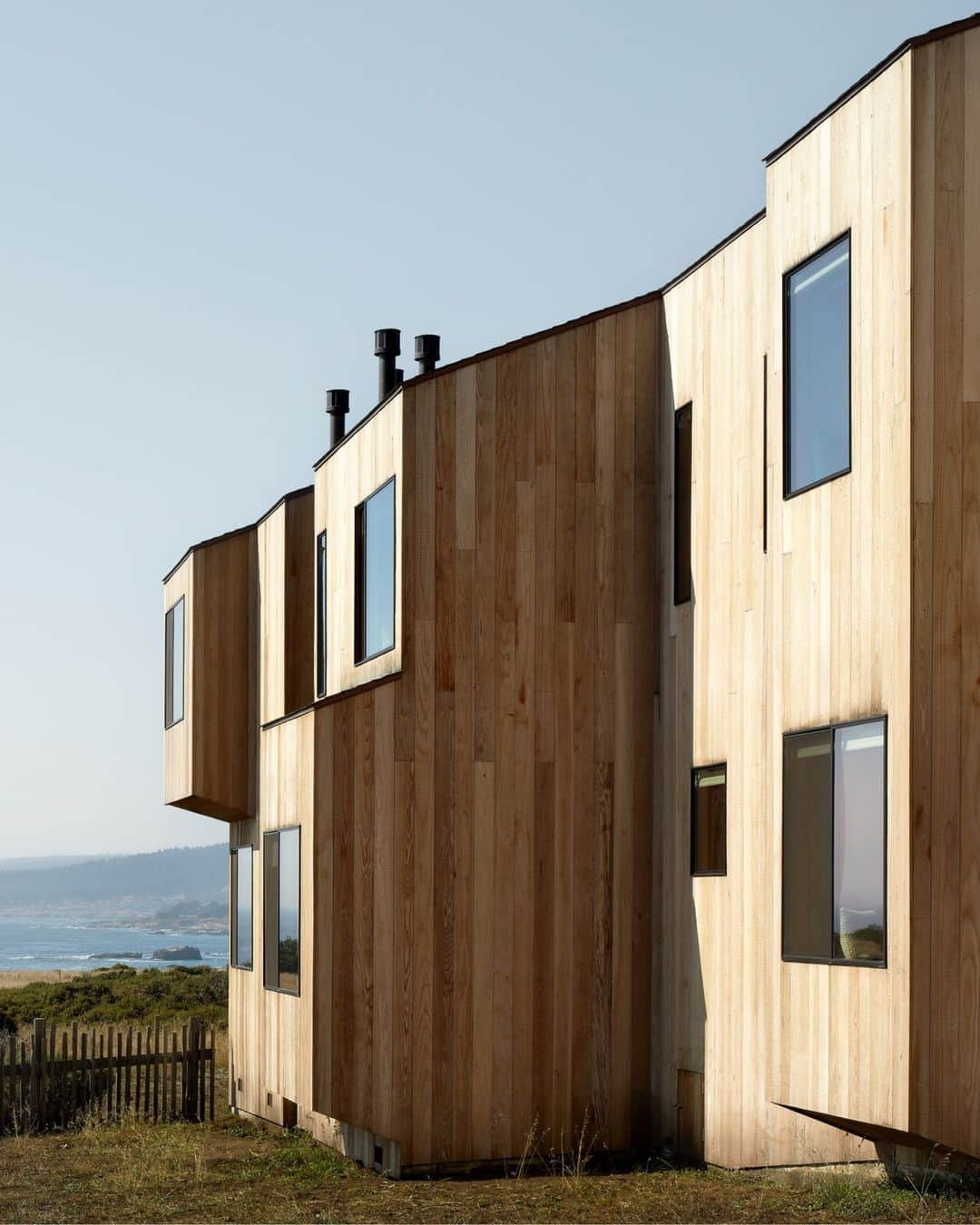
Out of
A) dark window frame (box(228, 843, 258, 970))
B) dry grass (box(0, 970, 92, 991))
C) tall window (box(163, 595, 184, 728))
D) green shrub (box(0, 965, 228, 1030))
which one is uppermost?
tall window (box(163, 595, 184, 728))

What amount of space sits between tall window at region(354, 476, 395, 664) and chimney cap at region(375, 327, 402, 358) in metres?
3.48

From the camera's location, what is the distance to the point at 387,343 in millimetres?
18312

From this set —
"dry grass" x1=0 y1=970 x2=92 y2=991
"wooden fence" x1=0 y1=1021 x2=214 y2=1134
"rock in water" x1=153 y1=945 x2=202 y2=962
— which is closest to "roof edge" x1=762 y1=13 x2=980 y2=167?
"wooden fence" x1=0 y1=1021 x2=214 y2=1134

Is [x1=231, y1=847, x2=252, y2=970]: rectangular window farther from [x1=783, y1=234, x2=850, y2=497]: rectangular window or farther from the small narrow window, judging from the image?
Result: [x1=783, y1=234, x2=850, y2=497]: rectangular window

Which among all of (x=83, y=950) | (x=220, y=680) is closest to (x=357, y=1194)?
(x=220, y=680)

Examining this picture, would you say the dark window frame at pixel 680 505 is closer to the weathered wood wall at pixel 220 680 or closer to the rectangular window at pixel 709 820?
the rectangular window at pixel 709 820

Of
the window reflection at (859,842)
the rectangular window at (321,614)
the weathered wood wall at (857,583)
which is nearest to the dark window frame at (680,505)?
the weathered wood wall at (857,583)

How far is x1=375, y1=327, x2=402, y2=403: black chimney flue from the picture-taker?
18.2 m

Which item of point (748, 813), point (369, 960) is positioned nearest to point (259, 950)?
point (369, 960)

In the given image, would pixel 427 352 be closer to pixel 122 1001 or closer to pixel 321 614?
pixel 321 614

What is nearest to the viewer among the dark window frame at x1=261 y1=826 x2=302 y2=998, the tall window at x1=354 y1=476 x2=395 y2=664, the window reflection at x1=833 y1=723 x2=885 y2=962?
the window reflection at x1=833 y1=723 x2=885 y2=962

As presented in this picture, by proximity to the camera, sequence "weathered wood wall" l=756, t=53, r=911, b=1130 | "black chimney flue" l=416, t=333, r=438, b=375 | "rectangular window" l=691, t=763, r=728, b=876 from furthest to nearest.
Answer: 1. "black chimney flue" l=416, t=333, r=438, b=375
2. "rectangular window" l=691, t=763, r=728, b=876
3. "weathered wood wall" l=756, t=53, r=911, b=1130

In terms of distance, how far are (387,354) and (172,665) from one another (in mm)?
4911

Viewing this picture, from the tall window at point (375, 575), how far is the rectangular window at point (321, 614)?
1.47 m
